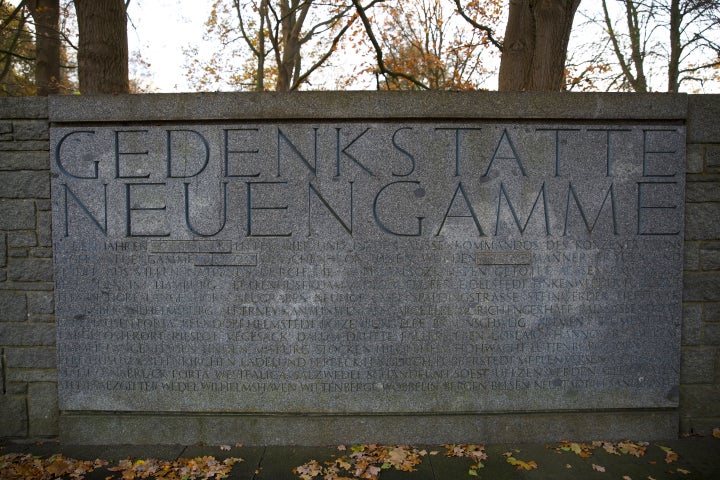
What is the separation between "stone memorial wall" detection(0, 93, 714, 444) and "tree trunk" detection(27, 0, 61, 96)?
7.22 m

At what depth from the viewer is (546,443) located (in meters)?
3.77

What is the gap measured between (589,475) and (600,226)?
185 centimetres

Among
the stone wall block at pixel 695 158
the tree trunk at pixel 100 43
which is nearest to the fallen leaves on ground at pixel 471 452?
the stone wall block at pixel 695 158

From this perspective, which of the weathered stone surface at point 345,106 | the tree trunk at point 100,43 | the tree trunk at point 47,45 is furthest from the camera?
the tree trunk at point 47,45

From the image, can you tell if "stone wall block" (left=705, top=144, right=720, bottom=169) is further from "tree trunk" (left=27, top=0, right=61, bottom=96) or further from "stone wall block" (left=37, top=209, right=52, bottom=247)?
"tree trunk" (left=27, top=0, right=61, bottom=96)

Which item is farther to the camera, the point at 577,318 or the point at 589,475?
the point at 577,318

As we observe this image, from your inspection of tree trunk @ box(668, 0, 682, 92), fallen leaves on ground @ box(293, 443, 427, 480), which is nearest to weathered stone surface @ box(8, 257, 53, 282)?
fallen leaves on ground @ box(293, 443, 427, 480)

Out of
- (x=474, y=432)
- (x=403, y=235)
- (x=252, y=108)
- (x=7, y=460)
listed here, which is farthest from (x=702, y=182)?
(x=7, y=460)

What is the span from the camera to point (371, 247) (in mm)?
3744

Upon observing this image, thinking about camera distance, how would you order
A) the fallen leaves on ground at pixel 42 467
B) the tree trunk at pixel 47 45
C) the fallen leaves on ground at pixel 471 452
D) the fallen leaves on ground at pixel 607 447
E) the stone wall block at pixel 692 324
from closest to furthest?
1. the fallen leaves on ground at pixel 42 467
2. the fallen leaves on ground at pixel 471 452
3. the fallen leaves on ground at pixel 607 447
4. the stone wall block at pixel 692 324
5. the tree trunk at pixel 47 45

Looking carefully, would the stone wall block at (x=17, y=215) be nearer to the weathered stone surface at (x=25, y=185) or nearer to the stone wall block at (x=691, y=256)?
the weathered stone surface at (x=25, y=185)

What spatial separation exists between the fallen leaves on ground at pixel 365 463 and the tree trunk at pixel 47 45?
9478 millimetres

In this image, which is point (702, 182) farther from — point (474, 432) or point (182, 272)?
point (182, 272)

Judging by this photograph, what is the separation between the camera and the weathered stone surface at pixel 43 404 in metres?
3.81
